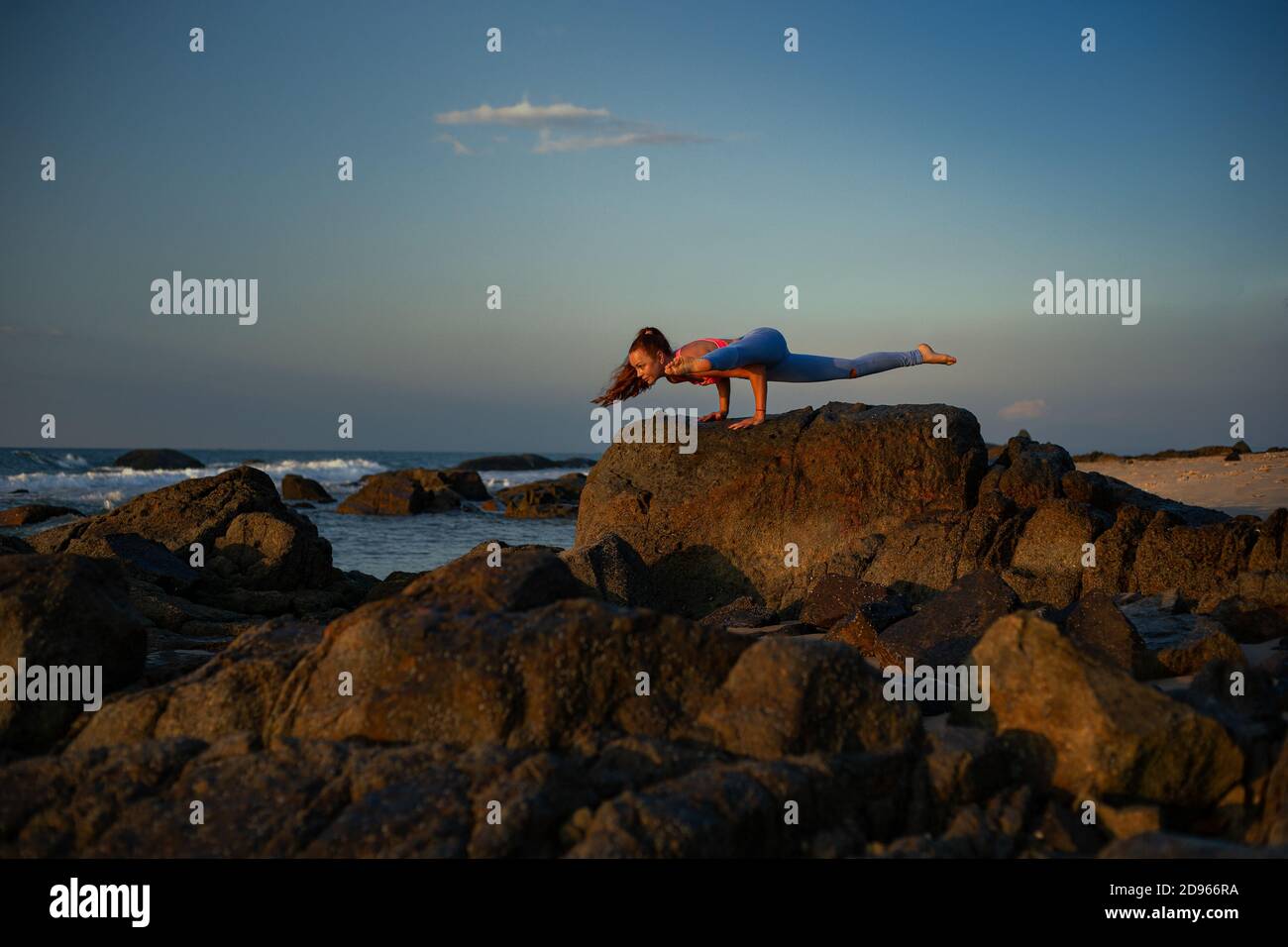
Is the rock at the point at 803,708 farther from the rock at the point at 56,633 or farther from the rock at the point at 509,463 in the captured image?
the rock at the point at 509,463

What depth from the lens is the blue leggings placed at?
34.2ft

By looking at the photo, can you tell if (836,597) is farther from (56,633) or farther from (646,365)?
(56,633)

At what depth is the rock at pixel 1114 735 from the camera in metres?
4.60

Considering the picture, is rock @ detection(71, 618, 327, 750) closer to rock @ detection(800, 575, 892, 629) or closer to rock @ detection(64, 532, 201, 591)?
rock @ detection(800, 575, 892, 629)

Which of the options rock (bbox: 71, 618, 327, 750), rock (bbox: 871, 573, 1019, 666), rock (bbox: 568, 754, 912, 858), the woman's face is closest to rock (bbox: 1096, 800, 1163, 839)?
rock (bbox: 568, 754, 912, 858)

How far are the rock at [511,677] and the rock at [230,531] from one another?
9534mm

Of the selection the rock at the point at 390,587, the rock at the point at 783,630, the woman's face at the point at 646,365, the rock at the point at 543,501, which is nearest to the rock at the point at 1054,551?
the rock at the point at 783,630

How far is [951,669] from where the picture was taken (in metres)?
5.59

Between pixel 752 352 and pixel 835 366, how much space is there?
4.45 feet

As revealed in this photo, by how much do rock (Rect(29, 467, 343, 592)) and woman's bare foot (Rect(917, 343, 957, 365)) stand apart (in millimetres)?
8707

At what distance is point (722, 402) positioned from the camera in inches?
458
